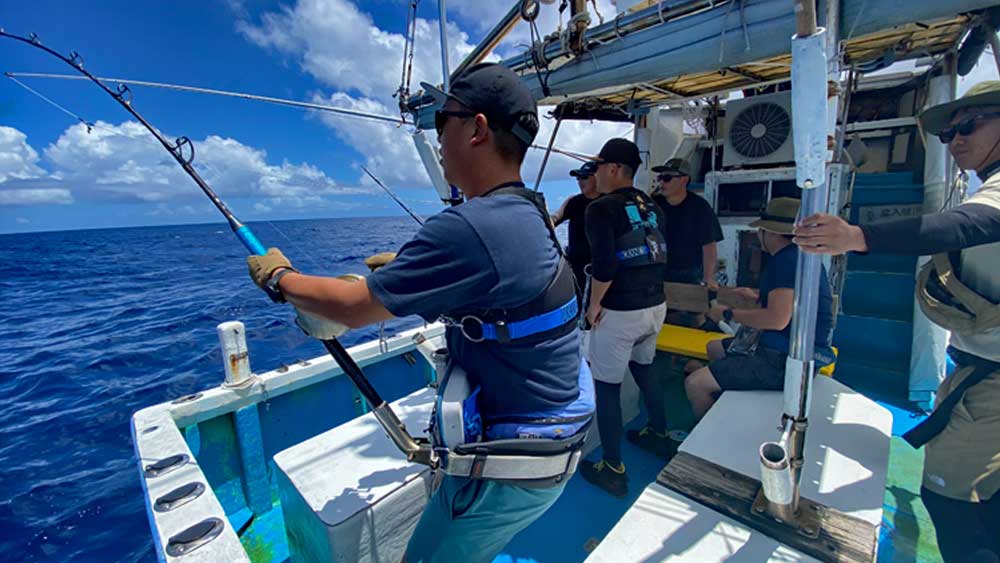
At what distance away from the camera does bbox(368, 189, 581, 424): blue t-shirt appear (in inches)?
42.7

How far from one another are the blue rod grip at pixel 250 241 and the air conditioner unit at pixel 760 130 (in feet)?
15.8

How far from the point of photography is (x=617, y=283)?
8.86 ft

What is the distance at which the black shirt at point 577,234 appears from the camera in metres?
3.47

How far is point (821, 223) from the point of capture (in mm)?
1283

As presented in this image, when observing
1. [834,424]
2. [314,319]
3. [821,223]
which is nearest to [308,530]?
[314,319]

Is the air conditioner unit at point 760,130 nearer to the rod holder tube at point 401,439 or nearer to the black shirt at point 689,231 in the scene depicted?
the black shirt at point 689,231

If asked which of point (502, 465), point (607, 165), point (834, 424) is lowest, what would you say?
point (834, 424)

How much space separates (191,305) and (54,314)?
436 centimetres

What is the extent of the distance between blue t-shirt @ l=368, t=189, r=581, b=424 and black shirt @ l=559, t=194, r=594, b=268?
2190 millimetres

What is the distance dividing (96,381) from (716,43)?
10.3 meters

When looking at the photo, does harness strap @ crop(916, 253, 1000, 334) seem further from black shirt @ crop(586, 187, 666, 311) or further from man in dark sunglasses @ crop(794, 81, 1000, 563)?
black shirt @ crop(586, 187, 666, 311)

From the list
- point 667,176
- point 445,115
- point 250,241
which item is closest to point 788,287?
point 667,176

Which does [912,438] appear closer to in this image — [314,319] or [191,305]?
[314,319]

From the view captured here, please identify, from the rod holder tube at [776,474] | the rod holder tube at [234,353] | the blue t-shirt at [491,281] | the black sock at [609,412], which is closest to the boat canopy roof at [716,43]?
the blue t-shirt at [491,281]
